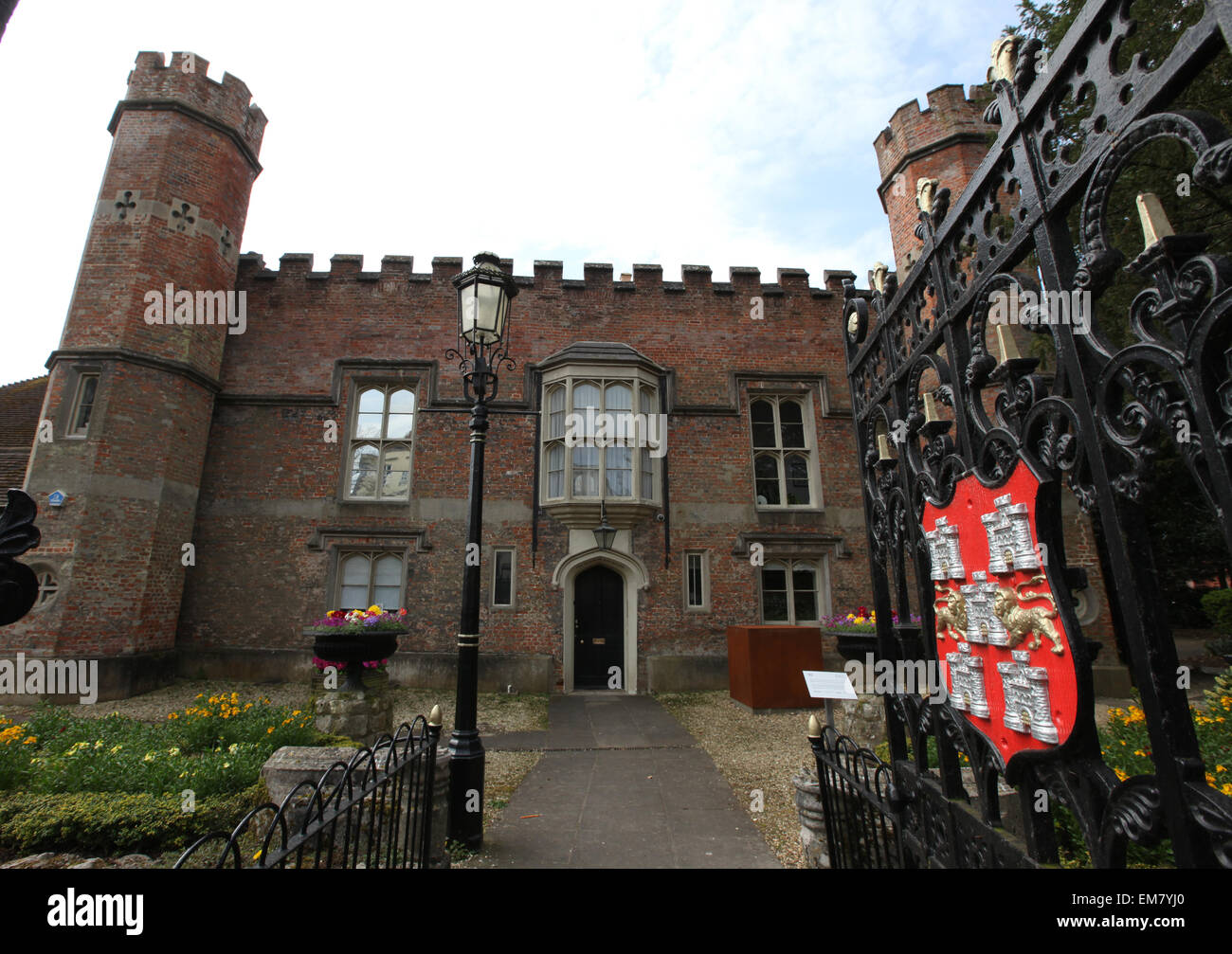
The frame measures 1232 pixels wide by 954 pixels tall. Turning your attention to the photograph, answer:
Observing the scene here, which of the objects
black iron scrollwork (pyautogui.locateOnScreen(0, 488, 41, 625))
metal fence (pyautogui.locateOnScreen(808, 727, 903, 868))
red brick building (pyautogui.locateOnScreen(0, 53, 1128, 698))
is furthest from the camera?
red brick building (pyautogui.locateOnScreen(0, 53, 1128, 698))

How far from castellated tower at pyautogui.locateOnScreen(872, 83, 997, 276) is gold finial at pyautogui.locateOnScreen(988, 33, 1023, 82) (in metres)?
10.2

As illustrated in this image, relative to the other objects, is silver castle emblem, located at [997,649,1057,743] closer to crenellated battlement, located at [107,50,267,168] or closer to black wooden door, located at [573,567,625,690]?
black wooden door, located at [573,567,625,690]

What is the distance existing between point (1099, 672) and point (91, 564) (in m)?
17.0

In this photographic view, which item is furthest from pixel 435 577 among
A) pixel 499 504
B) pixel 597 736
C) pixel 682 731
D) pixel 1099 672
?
pixel 1099 672

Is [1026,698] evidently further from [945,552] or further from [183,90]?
[183,90]

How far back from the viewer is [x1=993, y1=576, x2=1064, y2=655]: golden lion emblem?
Result: 169 centimetres

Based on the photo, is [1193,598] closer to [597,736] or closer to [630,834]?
[597,736]

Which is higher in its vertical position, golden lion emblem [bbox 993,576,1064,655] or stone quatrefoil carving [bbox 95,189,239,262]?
stone quatrefoil carving [bbox 95,189,239,262]

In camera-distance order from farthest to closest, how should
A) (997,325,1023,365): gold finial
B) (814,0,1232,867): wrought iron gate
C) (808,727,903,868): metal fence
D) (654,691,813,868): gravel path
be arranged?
(654,691,813,868): gravel path, (808,727,903,868): metal fence, (997,325,1023,365): gold finial, (814,0,1232,867): wrought iron gate

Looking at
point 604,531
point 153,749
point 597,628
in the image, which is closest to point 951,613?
point 153,749

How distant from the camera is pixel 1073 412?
1544mm

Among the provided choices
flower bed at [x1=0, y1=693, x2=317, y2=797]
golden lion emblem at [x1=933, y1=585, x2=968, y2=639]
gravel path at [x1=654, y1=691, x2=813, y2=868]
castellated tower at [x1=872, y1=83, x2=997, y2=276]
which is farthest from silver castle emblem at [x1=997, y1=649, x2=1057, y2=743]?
castellated tower at [x1=872, y1=83, x2=997, y2=276]

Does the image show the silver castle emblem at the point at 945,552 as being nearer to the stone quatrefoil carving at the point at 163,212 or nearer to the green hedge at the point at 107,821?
the green hedge at the point at 107,821

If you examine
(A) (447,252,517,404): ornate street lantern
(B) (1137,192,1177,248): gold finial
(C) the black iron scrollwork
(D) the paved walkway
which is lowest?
(D) the paved walkway
